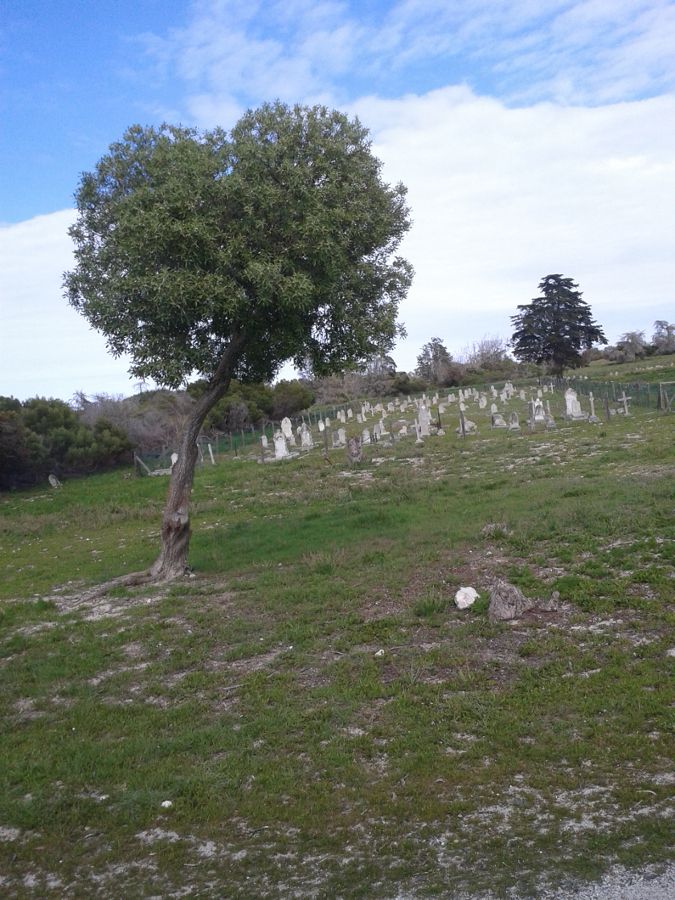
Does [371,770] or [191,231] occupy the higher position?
[191,231]

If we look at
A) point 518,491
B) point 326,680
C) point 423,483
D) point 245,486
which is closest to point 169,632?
point 326,680

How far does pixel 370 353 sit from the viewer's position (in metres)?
13.8

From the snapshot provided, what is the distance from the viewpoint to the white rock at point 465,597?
908cm

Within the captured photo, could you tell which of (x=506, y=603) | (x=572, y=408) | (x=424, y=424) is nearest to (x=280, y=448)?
(x=424, y=424)

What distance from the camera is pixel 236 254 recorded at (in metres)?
11.7

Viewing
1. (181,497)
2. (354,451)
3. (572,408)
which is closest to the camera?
(181,497)

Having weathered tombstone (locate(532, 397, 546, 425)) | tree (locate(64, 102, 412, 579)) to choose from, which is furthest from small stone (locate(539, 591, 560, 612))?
weathered tombstone (locate(532, 397, 546, 425))

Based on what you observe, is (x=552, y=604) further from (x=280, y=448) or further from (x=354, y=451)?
(x=280, y=448)

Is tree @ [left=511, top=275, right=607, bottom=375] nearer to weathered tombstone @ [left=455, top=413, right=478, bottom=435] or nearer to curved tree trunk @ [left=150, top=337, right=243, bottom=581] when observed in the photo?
weathered tombstone @ [left=455, top=413, right=478, bottom=435]

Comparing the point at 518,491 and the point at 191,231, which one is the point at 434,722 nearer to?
the point at 191,231

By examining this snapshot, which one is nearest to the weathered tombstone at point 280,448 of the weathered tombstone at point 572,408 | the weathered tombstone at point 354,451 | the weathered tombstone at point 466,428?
the weathered tombstone at point 354,451

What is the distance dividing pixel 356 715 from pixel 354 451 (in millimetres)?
20248

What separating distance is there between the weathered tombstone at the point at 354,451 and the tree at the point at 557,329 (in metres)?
41.3

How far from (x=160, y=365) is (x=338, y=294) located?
325 cm
